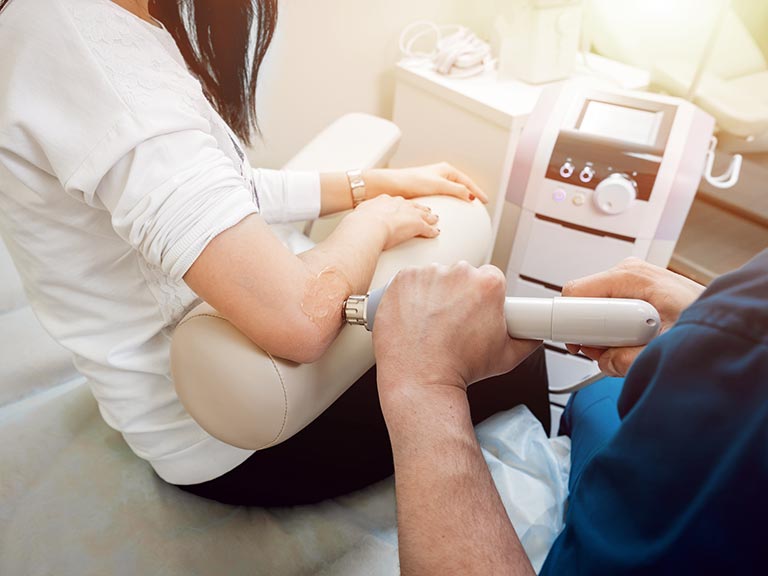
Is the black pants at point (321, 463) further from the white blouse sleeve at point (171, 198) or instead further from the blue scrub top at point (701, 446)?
the blue scrub top at point (701, 446)

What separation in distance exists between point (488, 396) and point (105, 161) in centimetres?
67

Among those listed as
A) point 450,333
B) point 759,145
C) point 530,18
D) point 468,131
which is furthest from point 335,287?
point 759,145

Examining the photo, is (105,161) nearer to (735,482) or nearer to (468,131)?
(735,482)

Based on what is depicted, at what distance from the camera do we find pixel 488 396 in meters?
0.98

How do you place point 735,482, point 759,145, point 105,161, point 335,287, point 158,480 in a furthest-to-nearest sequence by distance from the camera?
point 759,145, point 158,480, point 335,287, point 105,161, point 735,482

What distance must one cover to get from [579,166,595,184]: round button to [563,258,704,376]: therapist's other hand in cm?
44

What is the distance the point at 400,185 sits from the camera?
1093 mm

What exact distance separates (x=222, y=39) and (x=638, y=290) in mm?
755

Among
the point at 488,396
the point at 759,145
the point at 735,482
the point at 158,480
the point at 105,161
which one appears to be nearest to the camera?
the point at 735,482

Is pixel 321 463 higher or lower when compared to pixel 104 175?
lower

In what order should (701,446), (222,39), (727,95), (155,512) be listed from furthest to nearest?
1. (727,95)
2. (222,39)
3. (155,512)
4. (701,446)

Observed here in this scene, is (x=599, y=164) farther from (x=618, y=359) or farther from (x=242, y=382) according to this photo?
(x=242, y=382)

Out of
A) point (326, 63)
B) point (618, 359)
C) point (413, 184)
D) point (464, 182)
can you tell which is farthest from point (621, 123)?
point (326, 63)

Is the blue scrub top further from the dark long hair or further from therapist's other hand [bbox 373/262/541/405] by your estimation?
the dark long hair
